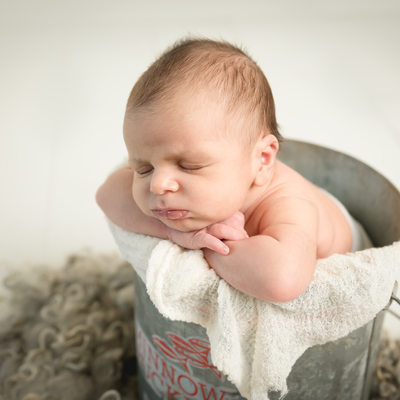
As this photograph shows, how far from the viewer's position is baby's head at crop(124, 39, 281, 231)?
0.64m

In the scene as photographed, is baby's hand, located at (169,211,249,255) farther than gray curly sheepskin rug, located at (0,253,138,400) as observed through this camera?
No

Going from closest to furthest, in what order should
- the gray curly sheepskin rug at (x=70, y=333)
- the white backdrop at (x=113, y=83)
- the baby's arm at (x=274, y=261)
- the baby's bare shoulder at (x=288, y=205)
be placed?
the baby's arm at (x=274, y=261)
the baby's bare shoulder at (x=288, y=205)
the gray curly sheepskin rug at (x=70, y=333)
the white backdrop at (x=113, y=83)

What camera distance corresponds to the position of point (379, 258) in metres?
0.62

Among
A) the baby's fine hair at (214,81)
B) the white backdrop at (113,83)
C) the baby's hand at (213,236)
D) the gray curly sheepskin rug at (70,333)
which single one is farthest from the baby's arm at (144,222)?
the white backdrop at (113,83)

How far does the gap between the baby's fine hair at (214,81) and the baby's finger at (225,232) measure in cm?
12

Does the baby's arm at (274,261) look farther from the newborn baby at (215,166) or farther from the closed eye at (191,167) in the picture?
the closed eye at (191,167)

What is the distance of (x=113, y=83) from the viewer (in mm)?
1875

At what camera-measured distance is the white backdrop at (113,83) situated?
1410mm

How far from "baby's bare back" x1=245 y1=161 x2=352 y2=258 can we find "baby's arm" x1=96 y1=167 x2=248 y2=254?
4 cm

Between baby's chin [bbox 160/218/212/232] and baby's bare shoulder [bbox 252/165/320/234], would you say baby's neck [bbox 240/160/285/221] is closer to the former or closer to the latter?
baby's bare shoulder [bbox 252/165/320/234]

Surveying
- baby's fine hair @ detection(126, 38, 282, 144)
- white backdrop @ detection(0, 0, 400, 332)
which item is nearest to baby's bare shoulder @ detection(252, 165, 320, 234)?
baby's fine hair @ detection(126, 38, 282, 144)

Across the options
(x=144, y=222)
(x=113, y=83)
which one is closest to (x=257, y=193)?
(x=144, y=222)

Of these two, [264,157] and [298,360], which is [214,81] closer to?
[264,157]

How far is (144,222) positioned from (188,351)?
191mm
